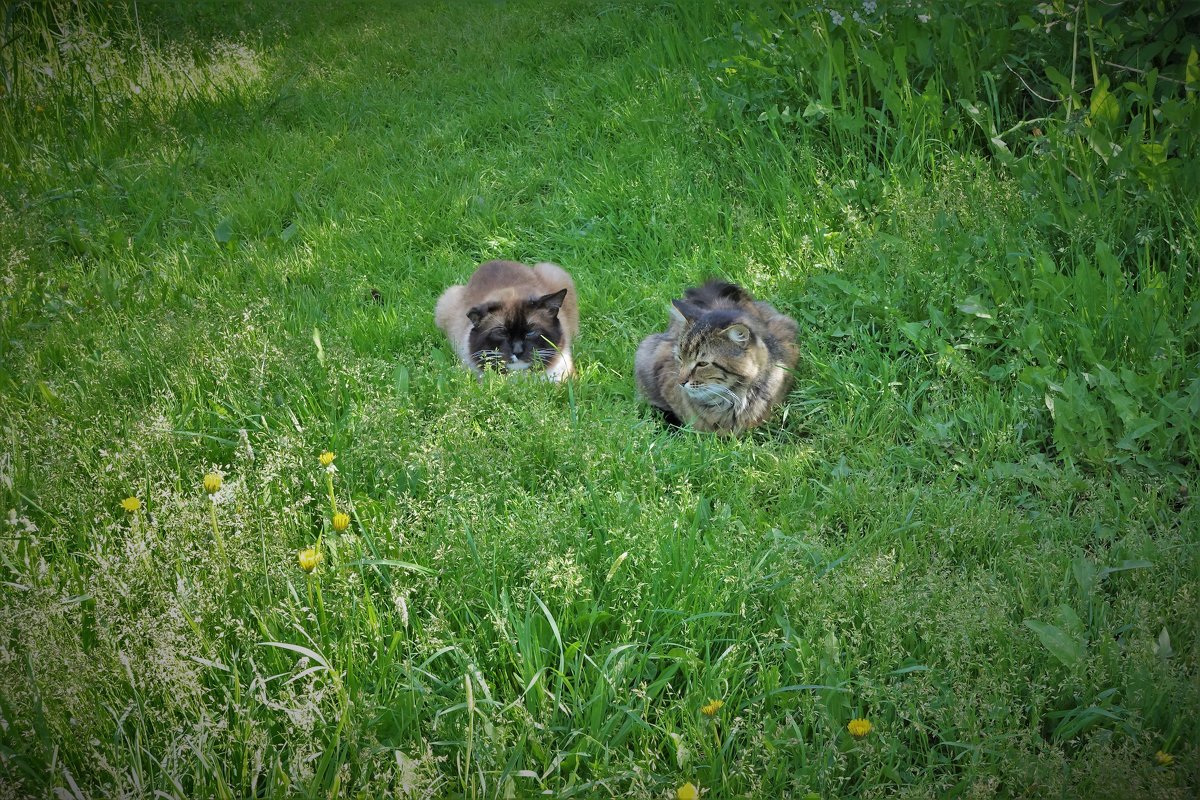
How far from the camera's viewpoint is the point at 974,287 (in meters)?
4.04

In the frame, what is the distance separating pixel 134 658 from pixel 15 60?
6.23 metres

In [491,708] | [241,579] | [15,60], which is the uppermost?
[15,60]

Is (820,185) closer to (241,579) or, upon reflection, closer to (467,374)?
(467,374)

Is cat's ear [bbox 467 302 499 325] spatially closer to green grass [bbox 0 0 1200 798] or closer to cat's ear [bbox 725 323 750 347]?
green grass [bbox 0 0 1200 798]

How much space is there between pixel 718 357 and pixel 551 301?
1000 millimetres

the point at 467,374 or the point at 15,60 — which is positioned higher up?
the point at 15,60

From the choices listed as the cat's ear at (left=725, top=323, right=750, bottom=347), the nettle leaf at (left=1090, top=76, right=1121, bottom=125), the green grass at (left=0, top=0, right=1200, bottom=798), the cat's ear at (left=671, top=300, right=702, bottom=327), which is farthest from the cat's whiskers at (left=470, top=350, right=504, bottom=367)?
the nettle leaf at (left=1090, top=76, right=1121, bottom=125)

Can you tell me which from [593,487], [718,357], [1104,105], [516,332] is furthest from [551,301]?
[1104,105]

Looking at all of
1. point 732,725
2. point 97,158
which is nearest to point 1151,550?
point 732,725

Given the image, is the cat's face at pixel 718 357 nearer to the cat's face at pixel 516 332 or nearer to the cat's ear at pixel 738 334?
the cat's ear at pixel 738 334

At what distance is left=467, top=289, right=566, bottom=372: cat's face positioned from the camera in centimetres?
433

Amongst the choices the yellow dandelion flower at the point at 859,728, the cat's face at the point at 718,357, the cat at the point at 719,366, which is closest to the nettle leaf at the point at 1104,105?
the cat at the point at 719,366

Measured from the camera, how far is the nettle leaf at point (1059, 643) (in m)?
2.30

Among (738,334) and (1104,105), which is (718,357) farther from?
(1104,105)
